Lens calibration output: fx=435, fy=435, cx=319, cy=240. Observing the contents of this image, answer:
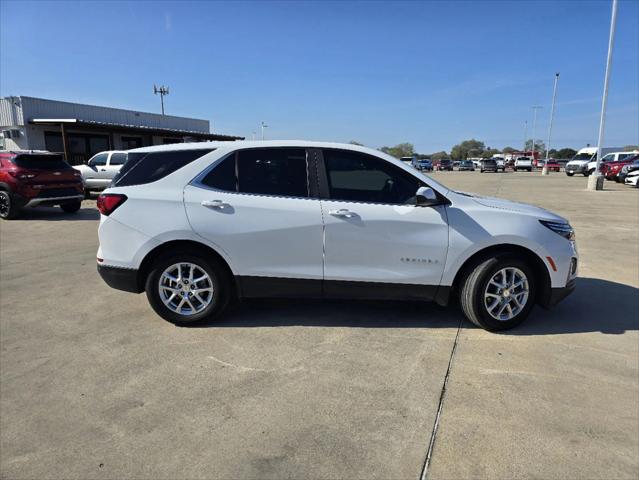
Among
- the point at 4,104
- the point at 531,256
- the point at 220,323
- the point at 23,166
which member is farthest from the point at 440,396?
the point at 4,104

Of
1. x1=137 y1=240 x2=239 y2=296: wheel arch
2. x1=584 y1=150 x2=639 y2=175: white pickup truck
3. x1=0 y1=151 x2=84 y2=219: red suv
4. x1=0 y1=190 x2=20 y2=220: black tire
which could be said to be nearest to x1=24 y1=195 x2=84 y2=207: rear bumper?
x1=0 y1=151 x2=84 y2=219: red suv

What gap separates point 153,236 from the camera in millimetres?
4062

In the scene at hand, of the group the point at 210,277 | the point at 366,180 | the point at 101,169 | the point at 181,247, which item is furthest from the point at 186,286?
the point at 101,169

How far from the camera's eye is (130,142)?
34.2 meters

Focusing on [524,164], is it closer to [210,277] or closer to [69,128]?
[69,128]

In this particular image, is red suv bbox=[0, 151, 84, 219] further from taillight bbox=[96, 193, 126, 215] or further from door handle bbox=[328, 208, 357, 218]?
door handle bbox=[328, 208, 357, 218]

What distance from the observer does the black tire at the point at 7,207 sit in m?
11.1

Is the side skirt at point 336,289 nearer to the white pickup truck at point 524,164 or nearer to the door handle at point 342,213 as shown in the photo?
the door handle at point 342,213

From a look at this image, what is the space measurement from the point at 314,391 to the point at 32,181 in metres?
11.1

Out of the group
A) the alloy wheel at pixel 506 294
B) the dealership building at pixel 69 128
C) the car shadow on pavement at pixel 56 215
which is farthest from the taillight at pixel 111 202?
the dealership building at pixel 69 128

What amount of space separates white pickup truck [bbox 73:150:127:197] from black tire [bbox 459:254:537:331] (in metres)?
15.0

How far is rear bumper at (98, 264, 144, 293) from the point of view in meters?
4.15

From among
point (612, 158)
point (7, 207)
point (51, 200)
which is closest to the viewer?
point (7, 207)

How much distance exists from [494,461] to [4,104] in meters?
31.0
